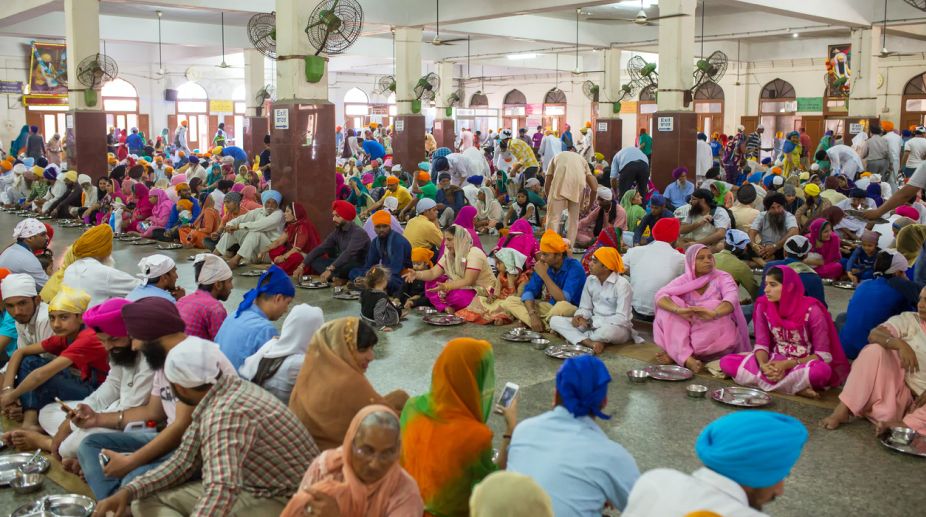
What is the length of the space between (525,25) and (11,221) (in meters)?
10.2

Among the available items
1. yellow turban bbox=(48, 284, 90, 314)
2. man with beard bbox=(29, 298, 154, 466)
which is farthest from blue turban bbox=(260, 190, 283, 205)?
man with beard bbox=(29, 298, 154, 466)

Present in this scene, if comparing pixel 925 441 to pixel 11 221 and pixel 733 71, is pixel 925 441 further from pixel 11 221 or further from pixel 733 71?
pixel 733 71

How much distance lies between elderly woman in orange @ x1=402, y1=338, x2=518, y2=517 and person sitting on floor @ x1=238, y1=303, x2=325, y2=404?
0.73m

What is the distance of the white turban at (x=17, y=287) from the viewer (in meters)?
4.29

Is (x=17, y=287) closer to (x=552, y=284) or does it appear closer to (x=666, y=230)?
(x=552, y=284)

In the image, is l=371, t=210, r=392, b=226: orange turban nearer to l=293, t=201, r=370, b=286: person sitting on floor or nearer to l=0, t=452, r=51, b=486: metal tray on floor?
l=293, t=201, r=370, b=286: person sitting on floor

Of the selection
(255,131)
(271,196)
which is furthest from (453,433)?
(255,131)

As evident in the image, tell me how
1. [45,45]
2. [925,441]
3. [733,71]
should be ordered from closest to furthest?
[925,441]
[45,45]
[733,71]

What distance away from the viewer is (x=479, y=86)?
3108cm

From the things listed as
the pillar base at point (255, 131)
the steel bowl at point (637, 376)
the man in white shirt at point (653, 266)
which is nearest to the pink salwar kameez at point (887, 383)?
the steel bowl at point (637, 376)

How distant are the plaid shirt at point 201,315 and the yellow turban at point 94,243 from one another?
1.31 metres

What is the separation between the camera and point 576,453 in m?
2.48

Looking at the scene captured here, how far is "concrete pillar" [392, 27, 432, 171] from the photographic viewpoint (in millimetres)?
15305

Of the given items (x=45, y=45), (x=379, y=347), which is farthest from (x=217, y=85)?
(x=379, y=347)
